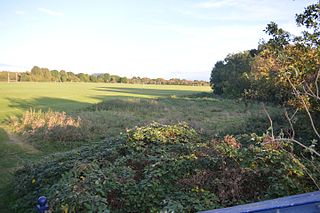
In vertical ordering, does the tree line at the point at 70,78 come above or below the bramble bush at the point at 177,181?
above

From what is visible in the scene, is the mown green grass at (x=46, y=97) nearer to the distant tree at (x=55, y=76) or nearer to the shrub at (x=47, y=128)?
the shrub at (x=47, y=128)

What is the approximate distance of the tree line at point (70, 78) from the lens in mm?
68250

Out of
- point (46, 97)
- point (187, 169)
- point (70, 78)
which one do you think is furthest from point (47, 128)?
point (70, 78)

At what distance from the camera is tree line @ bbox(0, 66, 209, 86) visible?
68.2 m

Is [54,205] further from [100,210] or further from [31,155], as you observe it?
[31,155]

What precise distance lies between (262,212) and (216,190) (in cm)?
230

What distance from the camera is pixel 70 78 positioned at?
3248 inches

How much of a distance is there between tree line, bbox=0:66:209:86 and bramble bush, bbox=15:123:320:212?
6780cm

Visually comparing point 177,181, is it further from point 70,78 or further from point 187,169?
point 70,78

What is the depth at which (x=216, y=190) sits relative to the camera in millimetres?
5004

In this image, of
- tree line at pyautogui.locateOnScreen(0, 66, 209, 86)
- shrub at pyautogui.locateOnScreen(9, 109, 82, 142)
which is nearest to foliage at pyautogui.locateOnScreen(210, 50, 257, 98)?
shrub at pyautogui.locateOnScreen(9, 109, 82, 142)

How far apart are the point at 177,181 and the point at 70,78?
81.7 metres

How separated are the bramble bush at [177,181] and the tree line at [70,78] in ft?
222

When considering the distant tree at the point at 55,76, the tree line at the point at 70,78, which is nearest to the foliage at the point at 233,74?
the tree line at the point at 70,78
